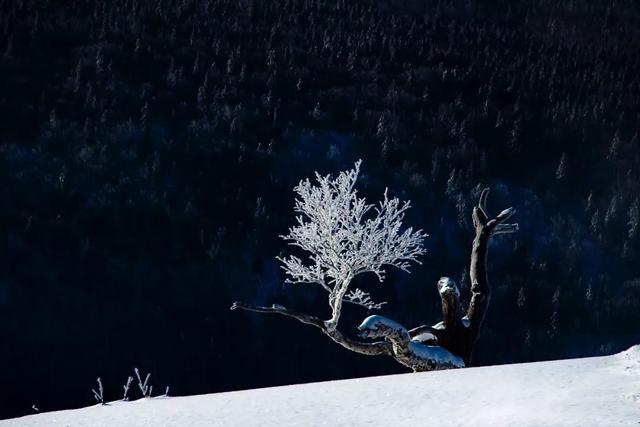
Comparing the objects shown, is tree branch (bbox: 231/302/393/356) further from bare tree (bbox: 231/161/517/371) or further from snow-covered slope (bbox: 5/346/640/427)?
snow-covered slope (bbox: 5/346/640/427)

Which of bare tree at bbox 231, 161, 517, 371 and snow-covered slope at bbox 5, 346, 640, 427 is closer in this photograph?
snow-covered slope at bbox 5, 346, 640, 427

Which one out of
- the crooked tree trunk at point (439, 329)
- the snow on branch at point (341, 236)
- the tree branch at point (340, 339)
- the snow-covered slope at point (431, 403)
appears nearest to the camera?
the snow-covered slope at point (431, 403)

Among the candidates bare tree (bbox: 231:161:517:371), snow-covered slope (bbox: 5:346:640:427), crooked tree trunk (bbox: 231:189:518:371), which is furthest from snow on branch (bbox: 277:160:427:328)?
snow-covered slope (bbox: 5:346:640:427)

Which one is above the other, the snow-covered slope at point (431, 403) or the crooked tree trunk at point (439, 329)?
the snow-covered slope at point (431, 403)

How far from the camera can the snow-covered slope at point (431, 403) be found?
10.4 meters

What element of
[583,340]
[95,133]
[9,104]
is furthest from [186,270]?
[583,340]

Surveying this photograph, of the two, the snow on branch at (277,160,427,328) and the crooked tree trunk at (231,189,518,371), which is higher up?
the snow on branch at (277,160,427,328)

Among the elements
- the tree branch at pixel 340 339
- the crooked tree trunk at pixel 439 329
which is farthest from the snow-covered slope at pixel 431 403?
the tree branch at pixel 340 339

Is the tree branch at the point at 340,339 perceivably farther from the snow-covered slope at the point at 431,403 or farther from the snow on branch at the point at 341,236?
the snow-covered slope at the point at 431,403

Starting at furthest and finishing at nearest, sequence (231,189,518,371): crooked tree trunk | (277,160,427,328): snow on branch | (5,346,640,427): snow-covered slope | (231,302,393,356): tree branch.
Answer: (277,160,427,328): snow on branch → (231,302,393,356): tree branch → (231,189,518,371): crooked tree trunk → (5,346,640,427): snow-covered slope

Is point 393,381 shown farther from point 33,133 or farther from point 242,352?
point 33,133

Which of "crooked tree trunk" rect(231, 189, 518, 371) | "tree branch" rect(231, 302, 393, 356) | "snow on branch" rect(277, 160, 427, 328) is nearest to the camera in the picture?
"crooked tree trunk" rect(231, 189, 518, 371)

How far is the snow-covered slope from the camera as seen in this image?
10.4 m

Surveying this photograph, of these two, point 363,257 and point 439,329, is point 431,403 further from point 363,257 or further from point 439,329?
point 363,257
